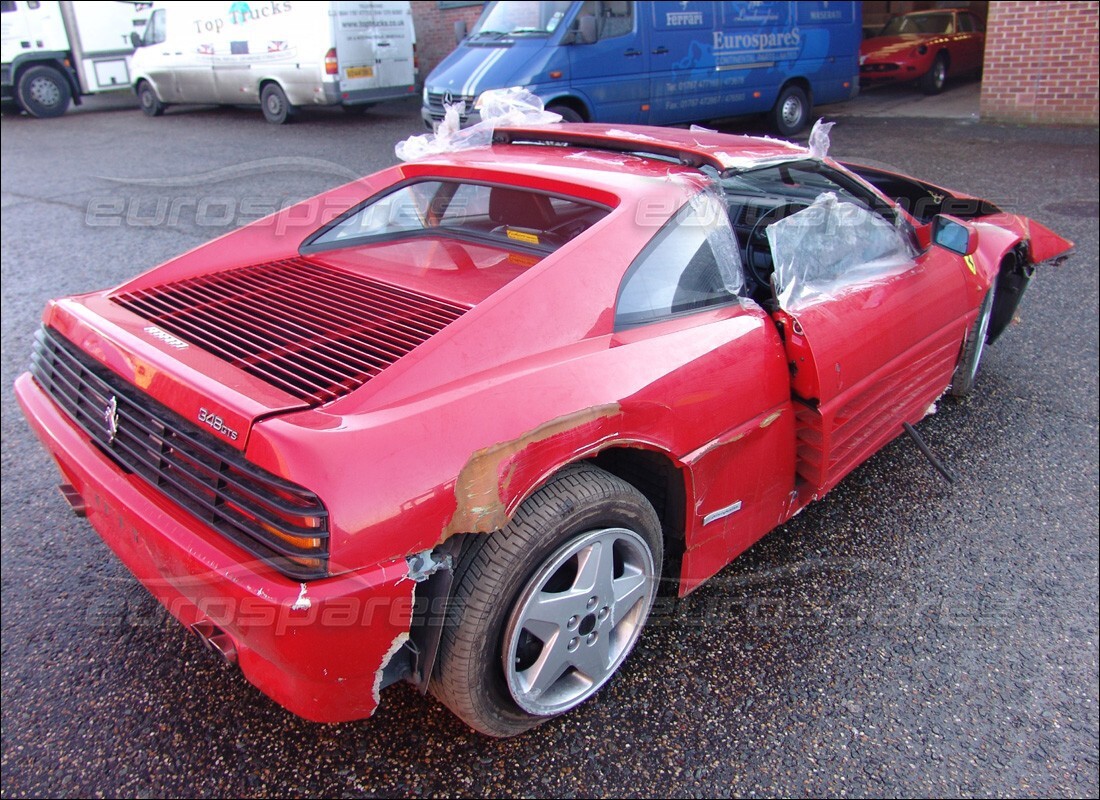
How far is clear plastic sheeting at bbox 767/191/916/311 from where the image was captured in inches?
109

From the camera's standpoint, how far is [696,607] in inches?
109

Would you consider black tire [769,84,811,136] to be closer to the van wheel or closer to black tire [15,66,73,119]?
the van wheel

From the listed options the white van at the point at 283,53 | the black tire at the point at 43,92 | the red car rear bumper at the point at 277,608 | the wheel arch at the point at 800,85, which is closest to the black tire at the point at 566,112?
the wheel arch at the point at 800,85

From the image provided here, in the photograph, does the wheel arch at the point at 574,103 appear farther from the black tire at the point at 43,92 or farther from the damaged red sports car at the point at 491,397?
the black tire at the point at 43,92

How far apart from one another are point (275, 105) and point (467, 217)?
37.4 ft

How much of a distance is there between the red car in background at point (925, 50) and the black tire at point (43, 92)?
1457cm

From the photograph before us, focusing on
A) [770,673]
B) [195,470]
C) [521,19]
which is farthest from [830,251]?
[521,19]

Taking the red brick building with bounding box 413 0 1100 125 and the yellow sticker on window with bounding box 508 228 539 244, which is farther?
the red brick building with bounding box 413 0 1100 125

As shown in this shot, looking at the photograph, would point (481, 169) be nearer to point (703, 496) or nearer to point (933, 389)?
point (703, 496)

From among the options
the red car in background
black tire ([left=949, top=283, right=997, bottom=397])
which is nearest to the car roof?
black tire ([left=949, top=283, right=997, bottom=397])

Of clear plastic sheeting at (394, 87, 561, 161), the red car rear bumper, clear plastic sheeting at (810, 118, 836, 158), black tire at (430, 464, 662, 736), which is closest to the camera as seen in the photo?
the red car rear bumper

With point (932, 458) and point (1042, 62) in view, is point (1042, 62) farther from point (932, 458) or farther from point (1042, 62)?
point (932, 458)

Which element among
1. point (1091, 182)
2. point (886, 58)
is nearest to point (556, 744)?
point (1091, 182)

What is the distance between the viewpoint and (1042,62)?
34.1 feet
